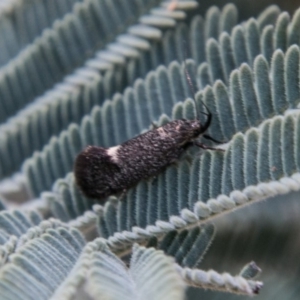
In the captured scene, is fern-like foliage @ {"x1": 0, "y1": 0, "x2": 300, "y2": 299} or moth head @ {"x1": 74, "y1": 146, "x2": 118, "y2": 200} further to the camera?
moth head @ {"x1": 74, "y1": 146, "x2": 118, "y2": 200}

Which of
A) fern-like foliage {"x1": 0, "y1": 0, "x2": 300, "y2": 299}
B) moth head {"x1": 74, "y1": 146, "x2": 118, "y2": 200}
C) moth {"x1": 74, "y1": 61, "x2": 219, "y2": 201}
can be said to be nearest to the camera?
fern-like foliage {"x1": 0, "y1": 0, "x2": 300, "y2": 299}

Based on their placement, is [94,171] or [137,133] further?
[137,133]

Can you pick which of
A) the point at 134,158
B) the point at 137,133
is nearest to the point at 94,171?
the point at 134,158

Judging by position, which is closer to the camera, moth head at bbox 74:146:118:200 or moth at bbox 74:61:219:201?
moth at bbox 74:61:219:201

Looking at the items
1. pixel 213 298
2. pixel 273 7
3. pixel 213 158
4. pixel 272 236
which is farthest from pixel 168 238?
pixel 273 7

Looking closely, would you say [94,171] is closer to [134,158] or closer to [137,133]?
[134,158]

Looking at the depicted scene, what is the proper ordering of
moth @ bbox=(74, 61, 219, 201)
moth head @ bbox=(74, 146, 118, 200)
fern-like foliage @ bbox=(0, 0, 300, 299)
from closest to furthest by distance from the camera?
fern-like foliage @ bbox=(0, 0, 300, 299)
moth @ bbox=(74, 61, 219, 201)
moth head @ bbox=(74, 146, 118, 200)
